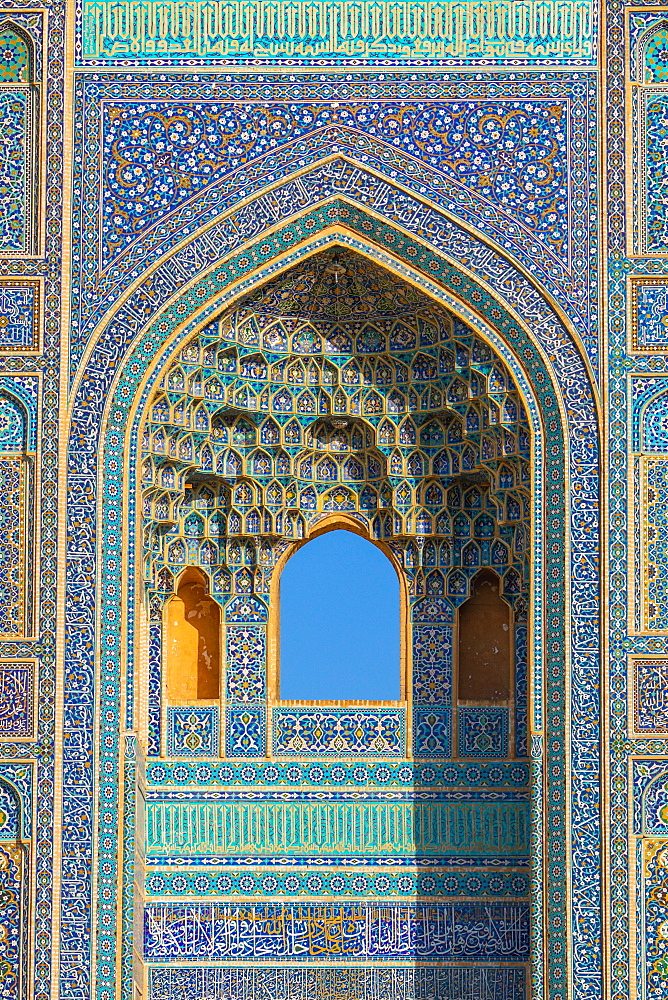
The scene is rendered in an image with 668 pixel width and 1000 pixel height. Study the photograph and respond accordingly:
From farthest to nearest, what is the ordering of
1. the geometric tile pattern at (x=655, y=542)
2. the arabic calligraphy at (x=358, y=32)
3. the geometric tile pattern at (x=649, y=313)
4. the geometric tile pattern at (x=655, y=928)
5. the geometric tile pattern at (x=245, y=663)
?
the geometric tile pattern at (x=245, y=663)
the arabic calligraphy at (x=358, y=32)
the geometric tile pattern at (x=649, y=313)
the geometric tile pattern at (x=655, y=542)
the geometric tile pattern at (x=655, y=928)

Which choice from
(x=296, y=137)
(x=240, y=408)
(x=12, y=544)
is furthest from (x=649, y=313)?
(x=12, y=544)

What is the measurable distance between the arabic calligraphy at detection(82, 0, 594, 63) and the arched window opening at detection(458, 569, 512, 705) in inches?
127

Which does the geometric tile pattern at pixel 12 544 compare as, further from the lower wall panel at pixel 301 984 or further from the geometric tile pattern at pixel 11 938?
the lower wall panel at pixel 301 984

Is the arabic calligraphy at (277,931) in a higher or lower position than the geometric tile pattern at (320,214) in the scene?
lower

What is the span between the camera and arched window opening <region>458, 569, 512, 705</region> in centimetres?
920

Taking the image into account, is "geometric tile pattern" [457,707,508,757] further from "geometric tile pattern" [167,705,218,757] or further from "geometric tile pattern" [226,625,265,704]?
"geometric tile pattern" [167,705,218,757]

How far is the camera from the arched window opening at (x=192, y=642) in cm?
930

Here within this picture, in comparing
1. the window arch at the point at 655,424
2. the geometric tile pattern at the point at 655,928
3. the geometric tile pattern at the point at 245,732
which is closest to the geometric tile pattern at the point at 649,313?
the window arch at the point at 655,424

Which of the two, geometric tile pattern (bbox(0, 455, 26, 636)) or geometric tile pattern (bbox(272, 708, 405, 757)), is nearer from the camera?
geometric tile pattern (bbox(0, 455, 26, 636))

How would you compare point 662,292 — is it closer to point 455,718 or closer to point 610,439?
point 610,439

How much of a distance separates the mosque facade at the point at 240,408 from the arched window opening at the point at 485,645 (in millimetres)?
383

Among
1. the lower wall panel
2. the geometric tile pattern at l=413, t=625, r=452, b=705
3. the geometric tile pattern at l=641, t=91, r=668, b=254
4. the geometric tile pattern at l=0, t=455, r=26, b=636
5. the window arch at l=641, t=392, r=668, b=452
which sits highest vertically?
the geometric tile pattern at l=641, t=91, r=668, b=254

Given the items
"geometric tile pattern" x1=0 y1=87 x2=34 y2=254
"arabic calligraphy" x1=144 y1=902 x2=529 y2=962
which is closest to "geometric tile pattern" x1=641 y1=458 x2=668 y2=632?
"arabic calligraphy" x1=144 y1=902 x2=529 y2=962

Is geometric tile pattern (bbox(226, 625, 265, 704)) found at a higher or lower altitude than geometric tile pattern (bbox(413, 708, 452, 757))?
higher
